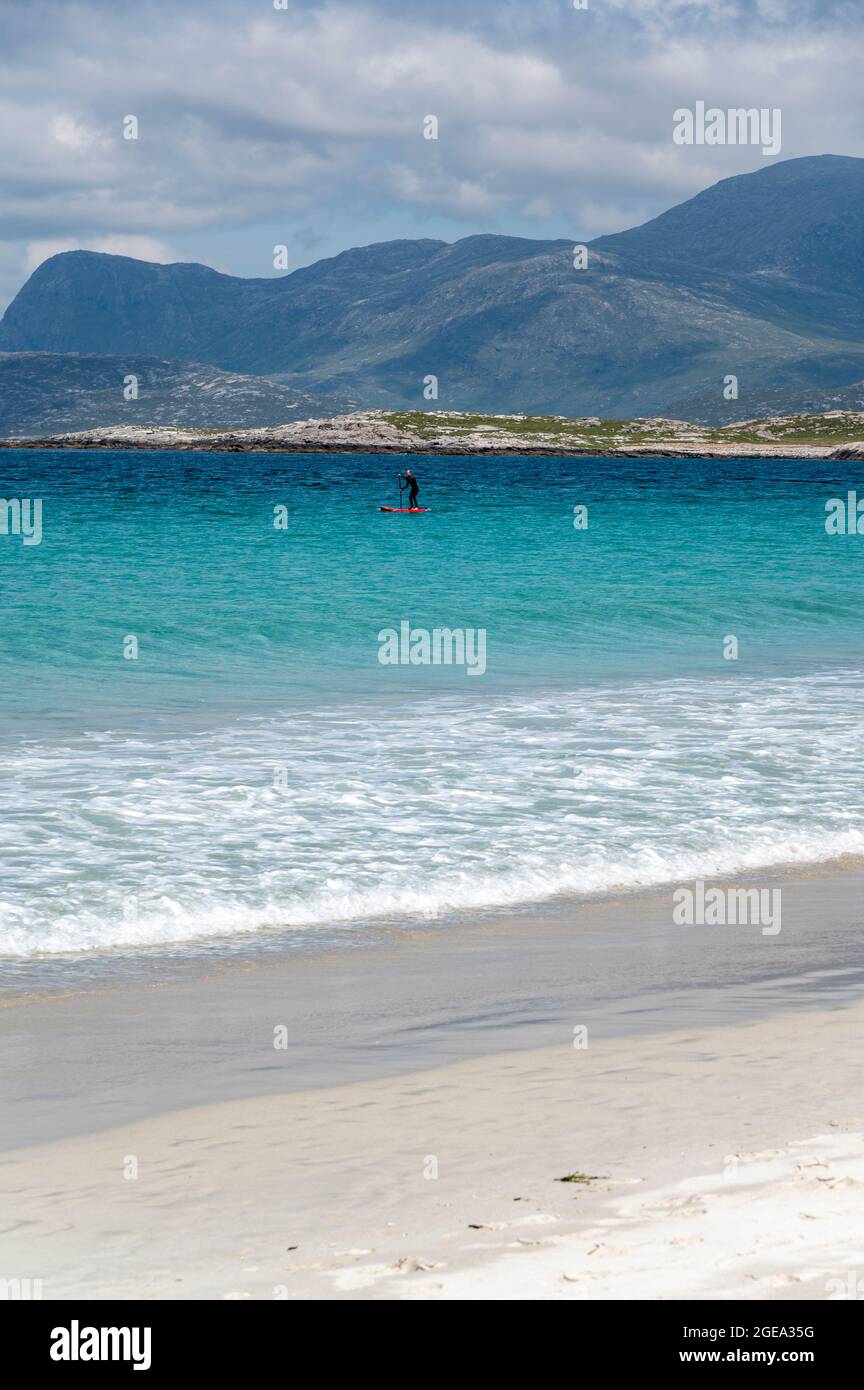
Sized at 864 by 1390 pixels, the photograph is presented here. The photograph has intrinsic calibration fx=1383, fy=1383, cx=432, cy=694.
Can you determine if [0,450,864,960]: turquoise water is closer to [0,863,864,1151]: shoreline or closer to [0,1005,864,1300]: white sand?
[0,863,864,1151]: shoreline

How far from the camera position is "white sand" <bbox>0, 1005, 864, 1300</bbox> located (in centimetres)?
500

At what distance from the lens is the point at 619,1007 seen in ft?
28.4

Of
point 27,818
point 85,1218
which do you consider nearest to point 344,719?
point 27,818

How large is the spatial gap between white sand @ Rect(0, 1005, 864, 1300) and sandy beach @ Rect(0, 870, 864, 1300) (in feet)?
0.05

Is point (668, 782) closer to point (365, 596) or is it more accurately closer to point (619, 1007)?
point (619, 1007)

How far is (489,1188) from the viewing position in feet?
19.2

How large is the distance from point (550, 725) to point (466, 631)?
419 inches

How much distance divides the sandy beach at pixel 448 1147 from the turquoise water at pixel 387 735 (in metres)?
2.24

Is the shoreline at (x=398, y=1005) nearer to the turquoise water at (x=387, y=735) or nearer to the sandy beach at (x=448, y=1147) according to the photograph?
the sandy beach at (x=448, y=1147)

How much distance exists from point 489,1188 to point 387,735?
1176 cm

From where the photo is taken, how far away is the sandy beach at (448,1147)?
16.6 feet

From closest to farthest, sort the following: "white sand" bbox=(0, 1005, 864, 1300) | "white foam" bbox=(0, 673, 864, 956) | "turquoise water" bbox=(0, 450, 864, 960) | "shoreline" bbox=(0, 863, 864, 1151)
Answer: "white sand" bbox=(0, 1005, 864, 1300)
"shoreline" bbox=(0, 863, 864, 1151)
"white foam" bbox=(0, 673, 864, 956)
"turquoise water" bbox=(0, 450, 864, 960)

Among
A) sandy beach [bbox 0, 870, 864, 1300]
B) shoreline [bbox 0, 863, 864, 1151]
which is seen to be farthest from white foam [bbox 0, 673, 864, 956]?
sandy beach [bbox 0, 870, 864, 1300]

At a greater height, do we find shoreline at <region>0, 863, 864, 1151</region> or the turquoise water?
the turquoise water
